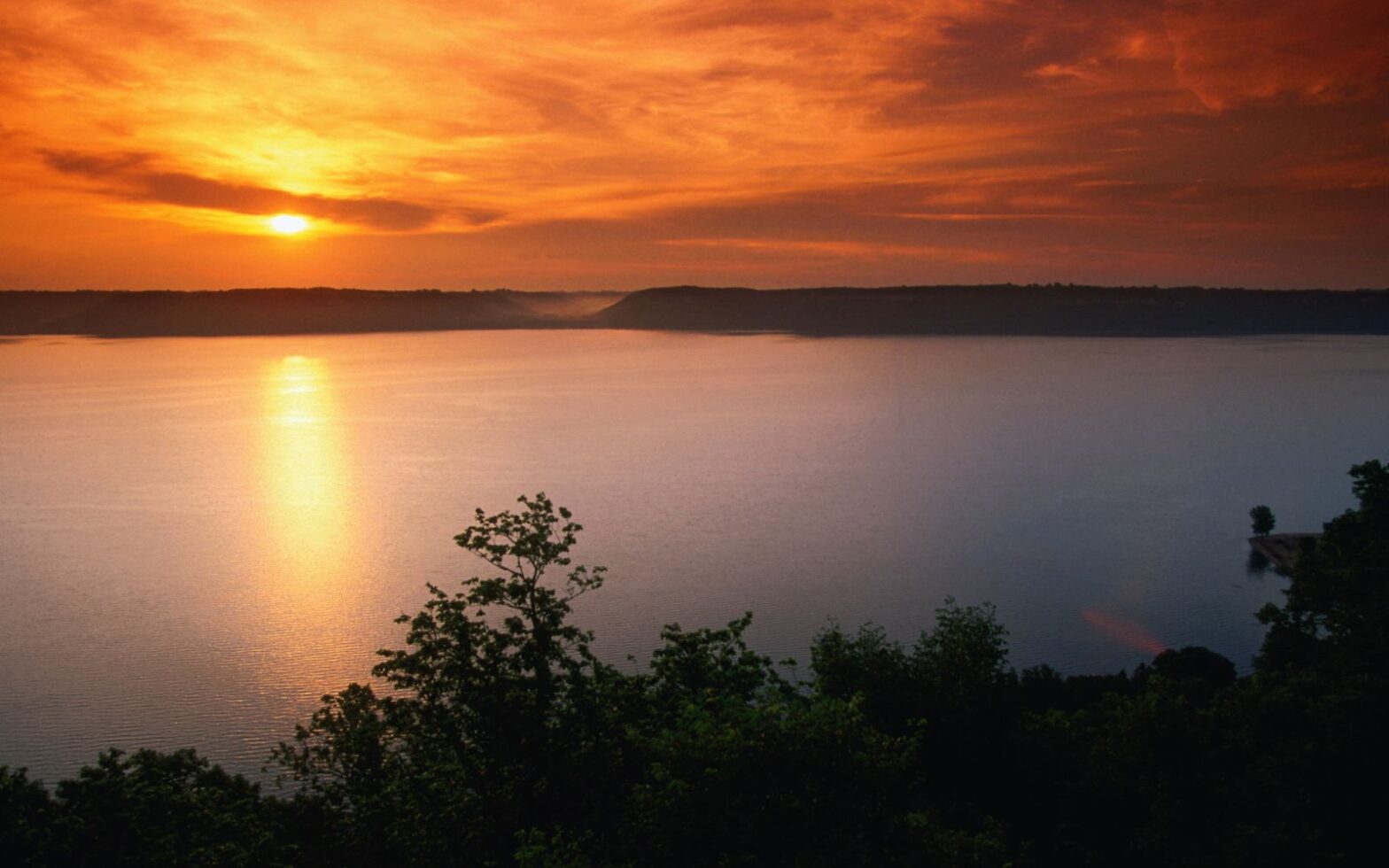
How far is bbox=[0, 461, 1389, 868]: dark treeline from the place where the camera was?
11438mm

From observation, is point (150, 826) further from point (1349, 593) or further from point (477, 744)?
point (1349, 593)

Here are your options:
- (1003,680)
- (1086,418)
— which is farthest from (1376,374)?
(1003,680)

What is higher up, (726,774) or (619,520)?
(726,774)

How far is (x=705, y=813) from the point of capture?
11055 mm

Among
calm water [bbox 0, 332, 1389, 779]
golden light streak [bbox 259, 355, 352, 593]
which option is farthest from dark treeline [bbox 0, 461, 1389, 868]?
golden light streak [bbox 259, 355, 352, 593]

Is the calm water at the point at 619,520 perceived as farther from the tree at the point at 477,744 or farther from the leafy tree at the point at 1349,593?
the tree at the point at 477,744

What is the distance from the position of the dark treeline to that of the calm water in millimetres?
17795

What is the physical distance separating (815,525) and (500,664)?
1934 inches

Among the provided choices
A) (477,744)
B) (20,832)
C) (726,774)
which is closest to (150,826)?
(20,832)

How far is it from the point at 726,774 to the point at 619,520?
178 feet

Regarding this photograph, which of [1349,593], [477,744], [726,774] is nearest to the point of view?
[726,774]

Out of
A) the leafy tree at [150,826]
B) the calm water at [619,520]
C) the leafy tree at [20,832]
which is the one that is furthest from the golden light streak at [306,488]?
the leafy tree at [150,826]

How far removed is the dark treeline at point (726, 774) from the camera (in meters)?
11.4

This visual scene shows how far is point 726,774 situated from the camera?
11141 millimetres
